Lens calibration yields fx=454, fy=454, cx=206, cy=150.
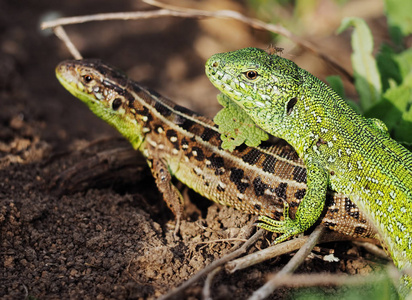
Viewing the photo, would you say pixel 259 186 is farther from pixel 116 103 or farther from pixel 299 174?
pixel 116 103

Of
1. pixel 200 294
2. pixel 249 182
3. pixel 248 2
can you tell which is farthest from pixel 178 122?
pixel 248 2

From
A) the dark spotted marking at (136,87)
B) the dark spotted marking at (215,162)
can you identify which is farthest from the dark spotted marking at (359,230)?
the dark spotted marking at (136,87)

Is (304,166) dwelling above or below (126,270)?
above

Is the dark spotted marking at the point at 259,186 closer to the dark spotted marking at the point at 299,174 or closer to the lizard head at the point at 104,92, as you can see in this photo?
the dark spotted marking at the point at 299,174

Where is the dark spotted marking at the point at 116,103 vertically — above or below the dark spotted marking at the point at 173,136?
above

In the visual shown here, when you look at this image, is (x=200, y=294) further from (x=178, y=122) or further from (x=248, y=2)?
(x=248, y=2)

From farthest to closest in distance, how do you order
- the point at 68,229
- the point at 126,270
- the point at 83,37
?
the point at 83,37 → the point at 68,229 → the point at 126,270

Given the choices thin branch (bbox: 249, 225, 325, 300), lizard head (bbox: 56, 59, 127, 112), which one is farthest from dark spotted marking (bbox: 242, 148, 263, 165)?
lizard head (bbox: 56, 59, 127, 112)
